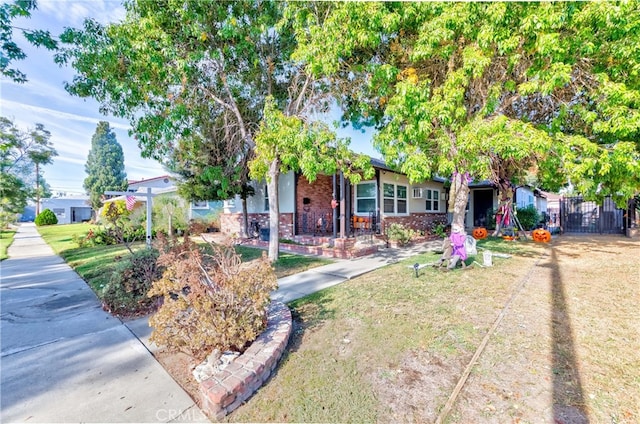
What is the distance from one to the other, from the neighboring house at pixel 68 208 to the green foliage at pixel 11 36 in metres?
41.7

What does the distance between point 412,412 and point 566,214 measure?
19139 mm

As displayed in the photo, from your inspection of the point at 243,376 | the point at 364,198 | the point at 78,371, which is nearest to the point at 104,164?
the point at 364,198

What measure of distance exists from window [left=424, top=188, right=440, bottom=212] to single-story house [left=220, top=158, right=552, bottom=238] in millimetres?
342

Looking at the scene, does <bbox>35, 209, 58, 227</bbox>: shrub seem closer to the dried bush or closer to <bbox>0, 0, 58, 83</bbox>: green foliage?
<bbox>0, 0, 58, 83</bbox>: green foliage

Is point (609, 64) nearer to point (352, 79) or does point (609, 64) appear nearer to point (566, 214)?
point (352, 79)

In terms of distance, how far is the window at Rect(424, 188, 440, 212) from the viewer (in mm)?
15642

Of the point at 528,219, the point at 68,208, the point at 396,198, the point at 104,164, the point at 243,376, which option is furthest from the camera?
the point at 68,208

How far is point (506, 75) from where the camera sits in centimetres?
651

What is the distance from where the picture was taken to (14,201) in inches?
614

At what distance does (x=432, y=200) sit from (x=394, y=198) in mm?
4663

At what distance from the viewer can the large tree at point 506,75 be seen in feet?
15.5

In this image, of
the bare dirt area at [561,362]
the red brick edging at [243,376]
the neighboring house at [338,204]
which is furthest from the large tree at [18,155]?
the bare dirt area at [561,362]

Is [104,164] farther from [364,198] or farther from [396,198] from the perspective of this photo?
[396,198]

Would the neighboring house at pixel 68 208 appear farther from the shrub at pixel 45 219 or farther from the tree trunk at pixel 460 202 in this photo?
the tree trunk at pixel 460 202
